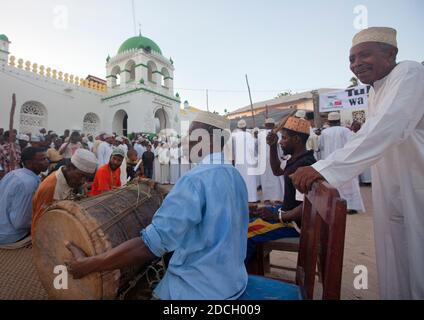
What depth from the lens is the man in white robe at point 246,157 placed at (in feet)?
20.9

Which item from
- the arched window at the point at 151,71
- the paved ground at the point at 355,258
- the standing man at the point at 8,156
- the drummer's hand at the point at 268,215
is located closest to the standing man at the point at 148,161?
the standing man at the point at 8,156

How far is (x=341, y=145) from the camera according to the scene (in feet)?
19.4

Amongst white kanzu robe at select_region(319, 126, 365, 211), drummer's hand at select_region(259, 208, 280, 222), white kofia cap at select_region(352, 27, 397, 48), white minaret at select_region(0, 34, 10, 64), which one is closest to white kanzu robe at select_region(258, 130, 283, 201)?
white kanzu robe at select_region(319, 126, 365, 211)

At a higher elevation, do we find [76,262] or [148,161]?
[148,161]

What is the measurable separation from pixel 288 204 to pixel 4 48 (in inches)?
627

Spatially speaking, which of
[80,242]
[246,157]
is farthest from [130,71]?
[80,242]

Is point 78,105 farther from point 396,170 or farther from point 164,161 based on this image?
point 396,170

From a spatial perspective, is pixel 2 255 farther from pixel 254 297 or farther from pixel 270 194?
pixel 270 194

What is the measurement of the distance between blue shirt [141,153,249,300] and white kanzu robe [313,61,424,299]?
1.85 feet

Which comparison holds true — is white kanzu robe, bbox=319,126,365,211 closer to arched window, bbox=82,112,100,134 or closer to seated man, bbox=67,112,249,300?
seated man, bbox=67,112,249,300

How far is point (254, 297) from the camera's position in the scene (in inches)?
55.4

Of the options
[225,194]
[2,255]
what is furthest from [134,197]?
[2,255]
